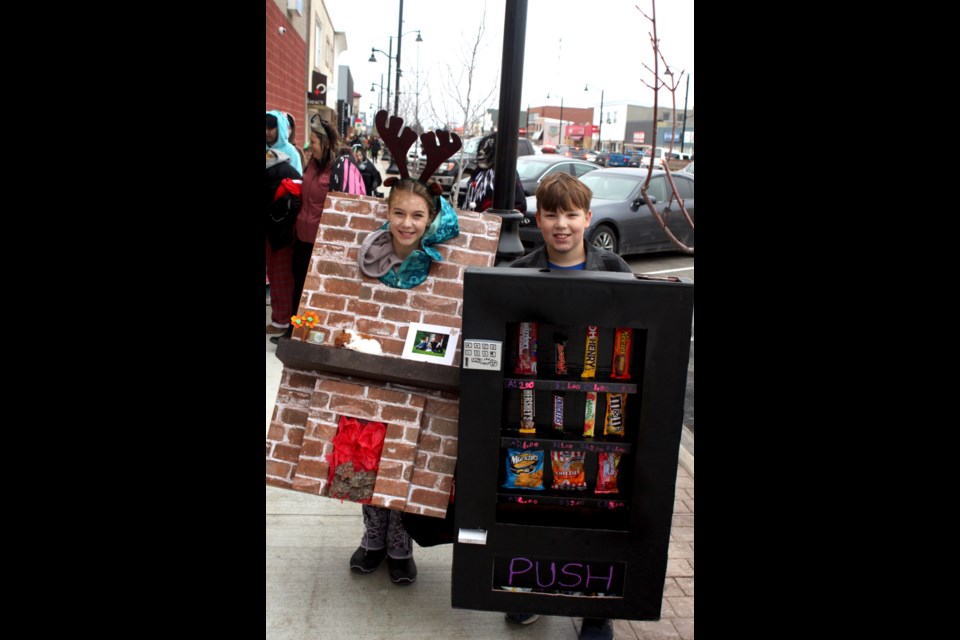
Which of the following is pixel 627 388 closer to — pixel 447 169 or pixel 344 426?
pixel 344 426

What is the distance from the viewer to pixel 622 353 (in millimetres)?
2662

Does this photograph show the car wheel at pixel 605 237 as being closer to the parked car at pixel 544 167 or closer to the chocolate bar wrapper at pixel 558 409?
the parked car at pixel 544 167

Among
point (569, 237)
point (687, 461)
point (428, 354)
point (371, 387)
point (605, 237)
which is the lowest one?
point (687, 461)

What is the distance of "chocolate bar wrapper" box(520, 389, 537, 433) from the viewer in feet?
9.00

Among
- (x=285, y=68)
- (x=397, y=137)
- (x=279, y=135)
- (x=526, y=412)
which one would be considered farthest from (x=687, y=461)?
(x=285, y=68)

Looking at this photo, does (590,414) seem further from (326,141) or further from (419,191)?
(326,141)

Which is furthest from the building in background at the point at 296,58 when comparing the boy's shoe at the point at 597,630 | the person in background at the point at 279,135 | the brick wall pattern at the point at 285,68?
the boy's shoe at the point at 597,630

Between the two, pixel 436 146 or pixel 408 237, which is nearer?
pixel 408 237

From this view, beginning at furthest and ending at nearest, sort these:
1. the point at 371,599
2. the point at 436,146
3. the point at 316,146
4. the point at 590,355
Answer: the point at 316,146
the point at 436,146
the point at 371,599
the point at 590,355

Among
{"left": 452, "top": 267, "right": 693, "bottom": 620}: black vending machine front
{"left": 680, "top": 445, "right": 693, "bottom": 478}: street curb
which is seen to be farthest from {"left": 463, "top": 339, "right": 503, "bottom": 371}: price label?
{"left": 680, "top": 445, "right": 693, "bottom": 478}: street curb

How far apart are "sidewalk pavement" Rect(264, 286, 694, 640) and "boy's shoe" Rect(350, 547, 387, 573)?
30 millimetres

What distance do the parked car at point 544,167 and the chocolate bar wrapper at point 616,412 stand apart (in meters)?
11.4

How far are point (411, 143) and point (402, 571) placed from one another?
1.84 m

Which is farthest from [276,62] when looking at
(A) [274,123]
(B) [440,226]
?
(B) [440,226]
